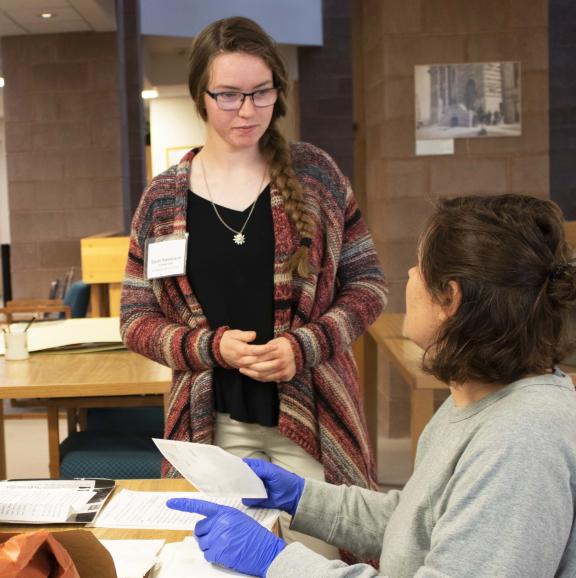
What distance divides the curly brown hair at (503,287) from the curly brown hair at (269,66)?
2.00 ft

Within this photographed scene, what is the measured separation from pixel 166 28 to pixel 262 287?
7.46 metres

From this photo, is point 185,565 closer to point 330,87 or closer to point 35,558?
point 35,558

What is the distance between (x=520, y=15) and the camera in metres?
3.69

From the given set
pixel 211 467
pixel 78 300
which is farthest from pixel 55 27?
pixel 211 467

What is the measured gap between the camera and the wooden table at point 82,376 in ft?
6.33

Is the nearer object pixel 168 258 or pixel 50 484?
pixel 50 484

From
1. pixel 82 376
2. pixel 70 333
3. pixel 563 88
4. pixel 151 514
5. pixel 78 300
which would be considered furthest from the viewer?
pixel 563 88

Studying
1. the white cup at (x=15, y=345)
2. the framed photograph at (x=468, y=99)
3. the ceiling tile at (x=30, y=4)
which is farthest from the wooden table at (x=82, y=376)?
the ceiling tile at (x=30, y=4)

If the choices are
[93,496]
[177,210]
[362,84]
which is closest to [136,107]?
[362,84]

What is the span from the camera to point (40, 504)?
117cm

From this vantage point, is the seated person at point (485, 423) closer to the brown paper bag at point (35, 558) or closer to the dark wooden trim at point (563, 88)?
the brown paper bag at point (35, 558)

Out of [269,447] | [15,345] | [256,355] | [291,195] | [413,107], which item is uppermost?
[413,107]

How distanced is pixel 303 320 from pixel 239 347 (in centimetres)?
16

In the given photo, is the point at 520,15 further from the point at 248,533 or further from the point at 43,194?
the point at 43,194
